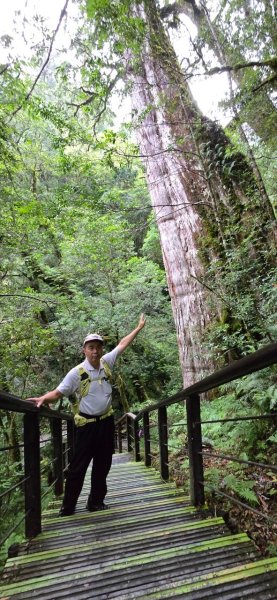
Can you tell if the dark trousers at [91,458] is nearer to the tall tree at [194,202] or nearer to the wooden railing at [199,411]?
the wooden railing at [199,411]

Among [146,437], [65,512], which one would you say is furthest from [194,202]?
[65,512]

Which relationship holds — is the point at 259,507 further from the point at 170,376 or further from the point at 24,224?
the point at 170,376

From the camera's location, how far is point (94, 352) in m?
3.72

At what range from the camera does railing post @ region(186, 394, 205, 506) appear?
3.10m

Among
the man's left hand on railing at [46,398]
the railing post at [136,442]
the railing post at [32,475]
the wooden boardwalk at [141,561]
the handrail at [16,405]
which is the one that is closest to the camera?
the wooden boardwalk at [141,561]

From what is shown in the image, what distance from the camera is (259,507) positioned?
11.0ft

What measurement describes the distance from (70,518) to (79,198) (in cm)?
610

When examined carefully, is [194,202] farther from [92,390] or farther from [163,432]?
[92,390]

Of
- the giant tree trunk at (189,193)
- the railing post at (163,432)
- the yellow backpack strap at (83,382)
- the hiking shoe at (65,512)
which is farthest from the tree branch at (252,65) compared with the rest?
the hiking shoe at (65,512)

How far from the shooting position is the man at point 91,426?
3.48 meters

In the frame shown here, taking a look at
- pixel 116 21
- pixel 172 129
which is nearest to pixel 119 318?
pixel 172 129

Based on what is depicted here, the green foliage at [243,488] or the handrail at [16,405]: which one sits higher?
the handrail at [16,405]

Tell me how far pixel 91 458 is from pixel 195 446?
107cm

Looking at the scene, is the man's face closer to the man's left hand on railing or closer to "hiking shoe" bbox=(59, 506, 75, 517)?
the man's left hand on railing
